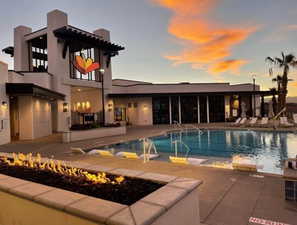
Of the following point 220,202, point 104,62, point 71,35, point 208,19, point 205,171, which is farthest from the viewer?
point 104,62

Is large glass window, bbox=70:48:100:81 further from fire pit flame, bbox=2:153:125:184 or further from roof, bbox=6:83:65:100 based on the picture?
fire pit flame, bbox=2:153:125:184

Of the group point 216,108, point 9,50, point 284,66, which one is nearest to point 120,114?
point 216,108

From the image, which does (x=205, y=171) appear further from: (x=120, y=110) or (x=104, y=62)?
(x=120, y=110)

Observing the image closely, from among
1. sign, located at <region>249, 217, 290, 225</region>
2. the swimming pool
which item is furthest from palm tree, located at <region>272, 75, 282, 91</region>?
sign, located at <region>249, 217, 290, 225</region>

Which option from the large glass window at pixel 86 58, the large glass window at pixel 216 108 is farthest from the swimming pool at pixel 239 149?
the large glass window at pixel 216 108

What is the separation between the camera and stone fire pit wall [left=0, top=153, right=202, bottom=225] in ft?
6.01

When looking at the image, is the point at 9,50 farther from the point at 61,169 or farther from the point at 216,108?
the point at 61,169

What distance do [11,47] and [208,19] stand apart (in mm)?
18897

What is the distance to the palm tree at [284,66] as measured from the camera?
21.5 m

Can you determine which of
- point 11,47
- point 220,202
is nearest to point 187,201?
point 220,202

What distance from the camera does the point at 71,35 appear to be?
1630cm

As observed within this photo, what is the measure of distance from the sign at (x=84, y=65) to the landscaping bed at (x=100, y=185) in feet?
49.5

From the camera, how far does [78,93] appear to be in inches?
878

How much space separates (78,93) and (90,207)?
853 inches
